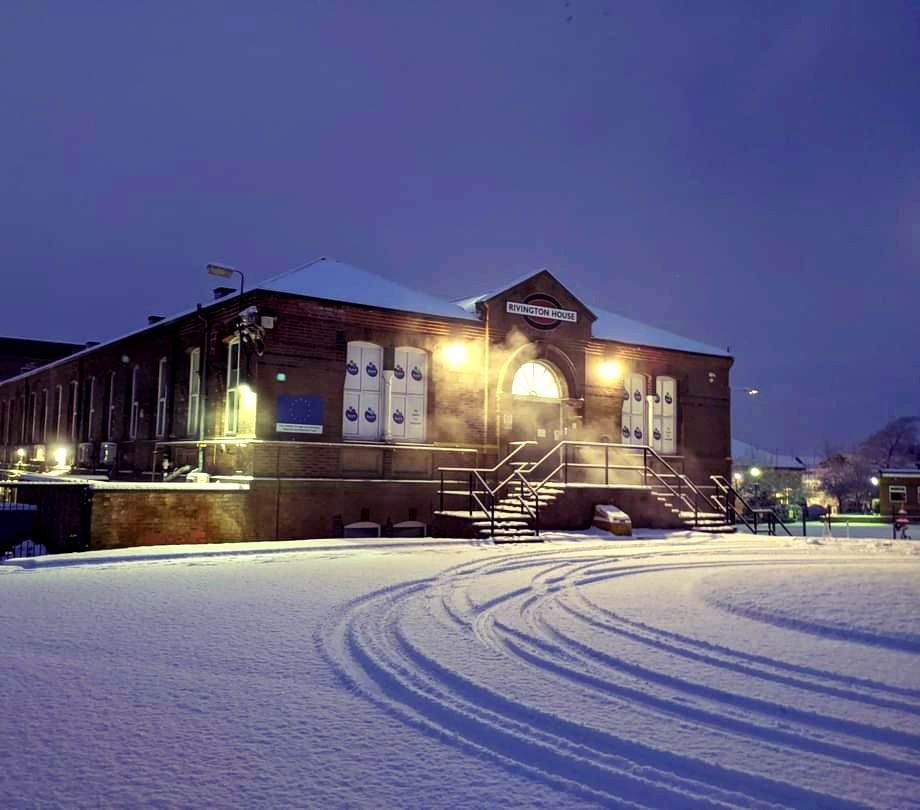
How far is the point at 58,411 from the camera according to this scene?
3306 centimetres

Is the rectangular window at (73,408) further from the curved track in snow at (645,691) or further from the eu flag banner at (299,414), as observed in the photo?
the curved track in snow at (645,691)

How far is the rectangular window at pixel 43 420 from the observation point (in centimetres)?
3466

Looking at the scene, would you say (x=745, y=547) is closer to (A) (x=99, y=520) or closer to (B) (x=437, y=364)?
(B) (x=437, y=364)

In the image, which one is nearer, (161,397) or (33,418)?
(161,397)

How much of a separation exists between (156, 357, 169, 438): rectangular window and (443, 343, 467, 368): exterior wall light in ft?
28.4

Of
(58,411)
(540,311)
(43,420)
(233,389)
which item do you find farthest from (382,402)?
(43,420)

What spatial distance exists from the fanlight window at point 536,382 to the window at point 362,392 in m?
4.05

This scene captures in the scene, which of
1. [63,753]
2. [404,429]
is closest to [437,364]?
[404,429]

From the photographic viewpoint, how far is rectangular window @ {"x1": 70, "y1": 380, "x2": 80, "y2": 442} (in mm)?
30297

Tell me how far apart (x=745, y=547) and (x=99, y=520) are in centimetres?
1274

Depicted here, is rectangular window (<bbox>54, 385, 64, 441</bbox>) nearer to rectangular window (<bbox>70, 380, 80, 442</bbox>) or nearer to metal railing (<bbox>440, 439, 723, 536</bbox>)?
rectangular window (<bbox>70, 380, 80, 442</bbox>)

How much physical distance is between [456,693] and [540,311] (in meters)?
17.5

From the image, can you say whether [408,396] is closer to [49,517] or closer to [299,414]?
[299,414]

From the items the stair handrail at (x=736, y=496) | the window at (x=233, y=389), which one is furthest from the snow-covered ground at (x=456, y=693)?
the stair handrail at (x=736, y=496)
